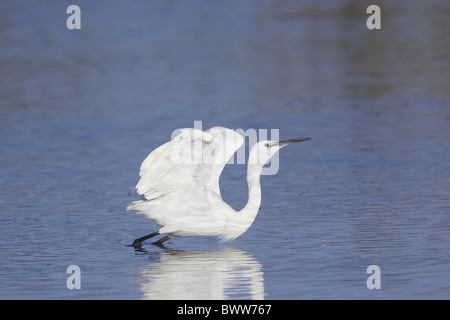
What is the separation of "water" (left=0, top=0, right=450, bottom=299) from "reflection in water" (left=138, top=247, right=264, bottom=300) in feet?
0.10

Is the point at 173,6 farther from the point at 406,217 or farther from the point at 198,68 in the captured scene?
the point at 406,217

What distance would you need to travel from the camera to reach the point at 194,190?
10.5 m

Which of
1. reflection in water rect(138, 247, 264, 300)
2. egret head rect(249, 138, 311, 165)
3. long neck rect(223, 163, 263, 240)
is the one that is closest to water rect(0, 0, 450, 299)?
reflection in water rect(138, 247, 264, 300)

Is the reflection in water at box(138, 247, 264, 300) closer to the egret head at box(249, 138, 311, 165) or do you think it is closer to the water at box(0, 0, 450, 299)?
the water at box(0, 0, 450, 299)

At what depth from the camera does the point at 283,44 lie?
84.4 ft

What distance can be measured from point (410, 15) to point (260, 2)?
581 cm

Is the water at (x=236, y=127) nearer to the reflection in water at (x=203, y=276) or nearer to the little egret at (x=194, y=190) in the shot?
the reflection in water at (x=203, y=276)

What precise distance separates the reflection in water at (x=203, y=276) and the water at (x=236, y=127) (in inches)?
1.2

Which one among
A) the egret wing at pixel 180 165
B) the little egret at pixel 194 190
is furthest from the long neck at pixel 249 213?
the egret wing at pixel 180 165

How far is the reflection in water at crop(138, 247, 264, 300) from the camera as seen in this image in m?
8.79

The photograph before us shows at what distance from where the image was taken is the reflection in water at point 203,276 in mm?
8789

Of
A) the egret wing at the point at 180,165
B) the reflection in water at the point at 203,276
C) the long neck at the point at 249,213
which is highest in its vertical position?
the egret wing at the point at 180,165

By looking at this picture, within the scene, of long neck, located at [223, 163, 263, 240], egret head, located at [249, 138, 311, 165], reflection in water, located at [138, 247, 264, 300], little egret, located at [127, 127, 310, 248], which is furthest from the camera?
egret head, located at [249, 138, 311, 165]

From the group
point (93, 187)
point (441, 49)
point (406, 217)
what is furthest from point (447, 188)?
point (441, 49)
